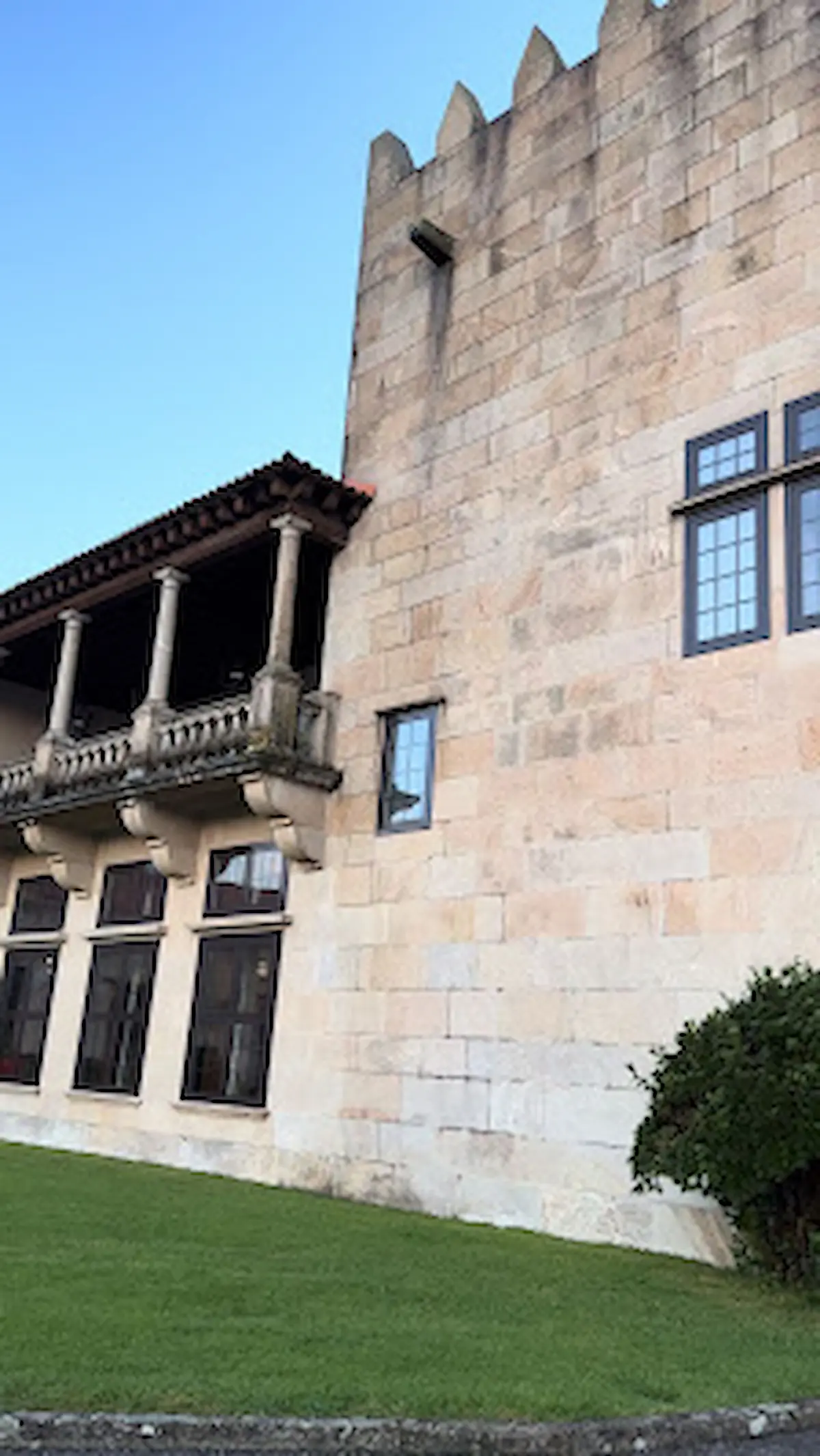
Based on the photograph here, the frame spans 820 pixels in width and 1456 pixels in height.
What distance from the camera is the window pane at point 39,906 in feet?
60.4

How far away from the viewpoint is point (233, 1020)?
1450 cm

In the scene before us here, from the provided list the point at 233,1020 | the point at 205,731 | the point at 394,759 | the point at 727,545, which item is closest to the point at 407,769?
the point at 394,759

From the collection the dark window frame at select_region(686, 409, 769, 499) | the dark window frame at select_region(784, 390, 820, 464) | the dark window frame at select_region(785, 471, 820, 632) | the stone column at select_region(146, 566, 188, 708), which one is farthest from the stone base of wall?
the dark window frame at select_region(784, 390, 820, 464)

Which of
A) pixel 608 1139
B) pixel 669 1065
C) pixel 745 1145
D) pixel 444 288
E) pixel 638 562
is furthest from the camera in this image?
pixel 444 288

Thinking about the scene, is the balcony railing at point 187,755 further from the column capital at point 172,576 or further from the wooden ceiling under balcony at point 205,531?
the wooden ceiling under balcony at point 205,531

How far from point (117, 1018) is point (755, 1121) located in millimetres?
10548

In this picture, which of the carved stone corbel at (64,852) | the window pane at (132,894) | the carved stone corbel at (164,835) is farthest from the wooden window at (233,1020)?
the carved stone corbel at (64,852)

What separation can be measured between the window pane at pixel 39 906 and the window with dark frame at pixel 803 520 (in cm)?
1212

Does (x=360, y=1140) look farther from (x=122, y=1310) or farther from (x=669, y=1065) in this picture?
(x=122, y=1310)

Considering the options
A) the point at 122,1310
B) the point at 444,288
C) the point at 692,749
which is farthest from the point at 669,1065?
the point at 444,288

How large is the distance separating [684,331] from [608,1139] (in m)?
7.91

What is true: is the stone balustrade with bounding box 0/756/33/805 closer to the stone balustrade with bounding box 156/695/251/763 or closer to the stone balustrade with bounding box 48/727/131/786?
the stone balustrade with bounding box 48/727/131/786

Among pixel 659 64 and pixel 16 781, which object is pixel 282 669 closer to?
pixel 16 781

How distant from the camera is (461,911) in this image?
12398mm
